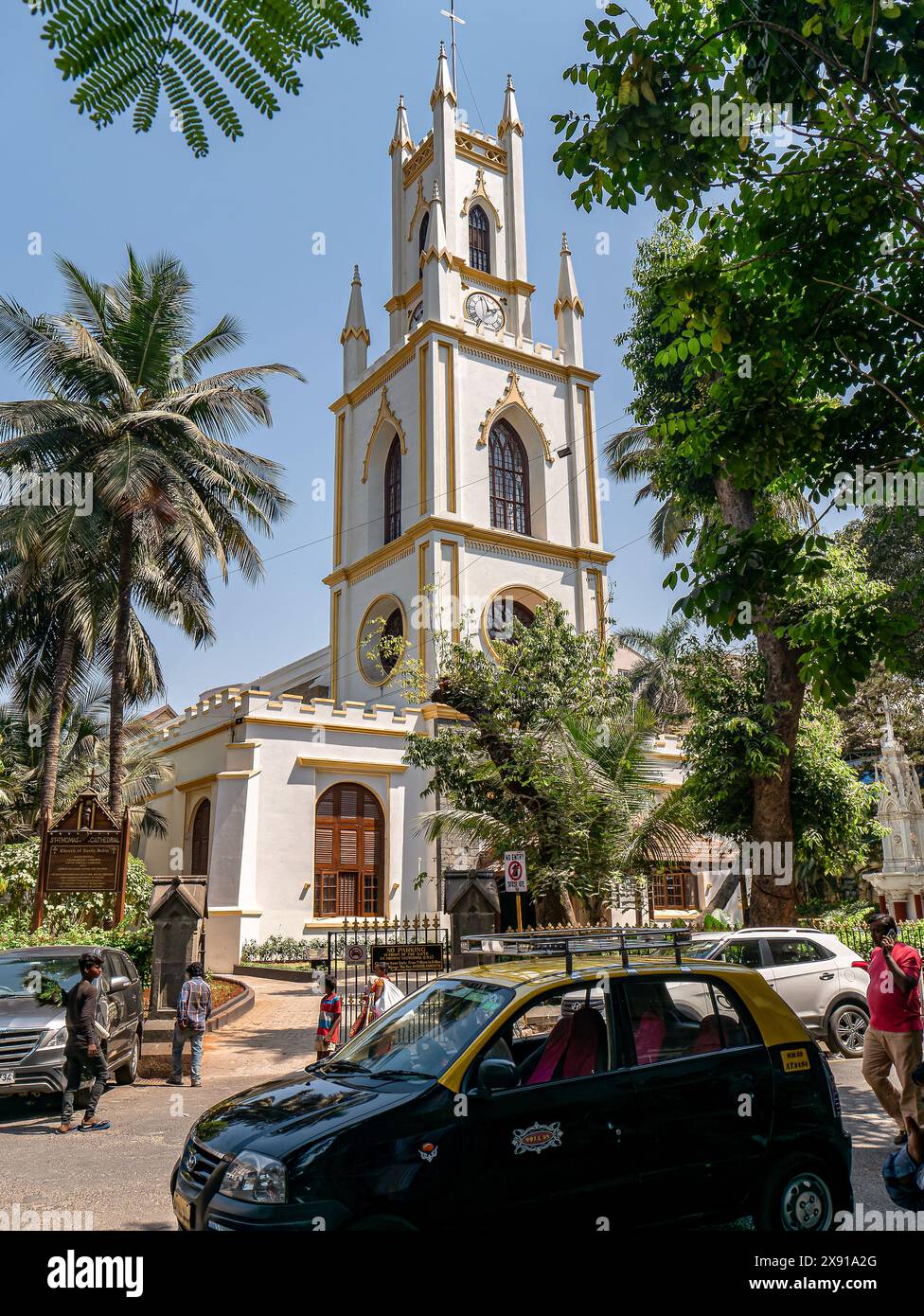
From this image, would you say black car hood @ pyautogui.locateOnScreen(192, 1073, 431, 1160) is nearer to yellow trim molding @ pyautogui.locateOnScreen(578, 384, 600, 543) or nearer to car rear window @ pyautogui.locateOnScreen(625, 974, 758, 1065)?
car rear window @ pyautogui.locateOnScreen(625, 974, 758, 1065)

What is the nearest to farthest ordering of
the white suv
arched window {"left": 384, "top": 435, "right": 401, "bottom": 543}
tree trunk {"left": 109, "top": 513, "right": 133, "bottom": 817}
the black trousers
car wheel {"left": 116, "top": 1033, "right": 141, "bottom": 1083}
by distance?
the black trousers, car wheel {"left": 116, "top": 1033, "right": 141, "bottom": 1083}, the white suv, tree trunk {"left": 109, "top": 513, "right": 133, "bottom": 817}, arched window {"left": 384, "top": 435, "right": 401, "bottom": 543}

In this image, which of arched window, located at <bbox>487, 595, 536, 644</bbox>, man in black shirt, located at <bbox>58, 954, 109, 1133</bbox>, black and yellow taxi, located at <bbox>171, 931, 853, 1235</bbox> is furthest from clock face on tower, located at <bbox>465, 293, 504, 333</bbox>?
black and yellow taxi, located at <bbox>171, 931, 853, 1235</bbox>

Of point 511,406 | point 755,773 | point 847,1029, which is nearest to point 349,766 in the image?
point 755,773

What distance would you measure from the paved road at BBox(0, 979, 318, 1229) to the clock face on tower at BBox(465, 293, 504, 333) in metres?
27.0

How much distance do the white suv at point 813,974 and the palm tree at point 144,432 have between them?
1222 cm

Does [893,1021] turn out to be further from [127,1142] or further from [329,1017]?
[127,1142]

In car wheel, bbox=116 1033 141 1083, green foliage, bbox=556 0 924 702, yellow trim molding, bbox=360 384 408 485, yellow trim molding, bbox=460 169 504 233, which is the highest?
yellow trim molding, bbox=460 169 504 233

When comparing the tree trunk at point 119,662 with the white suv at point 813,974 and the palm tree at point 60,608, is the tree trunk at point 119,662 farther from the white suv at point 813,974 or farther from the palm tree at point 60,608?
the white suv at point 813,974

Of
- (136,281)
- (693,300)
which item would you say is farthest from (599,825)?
(136,281)

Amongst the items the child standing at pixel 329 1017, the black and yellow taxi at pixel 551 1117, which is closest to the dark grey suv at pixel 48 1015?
the child standing at pixel 329 1017

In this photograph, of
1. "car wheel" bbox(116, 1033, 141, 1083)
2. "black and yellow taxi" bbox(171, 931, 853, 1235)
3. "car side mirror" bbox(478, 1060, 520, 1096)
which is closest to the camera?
"black and yellow taxi" bbox(171, 931, 853, 1235)

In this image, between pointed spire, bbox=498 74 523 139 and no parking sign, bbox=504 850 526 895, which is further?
pointed spire, bbox=498 74 523 139

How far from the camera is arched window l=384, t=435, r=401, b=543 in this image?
33969 mm
